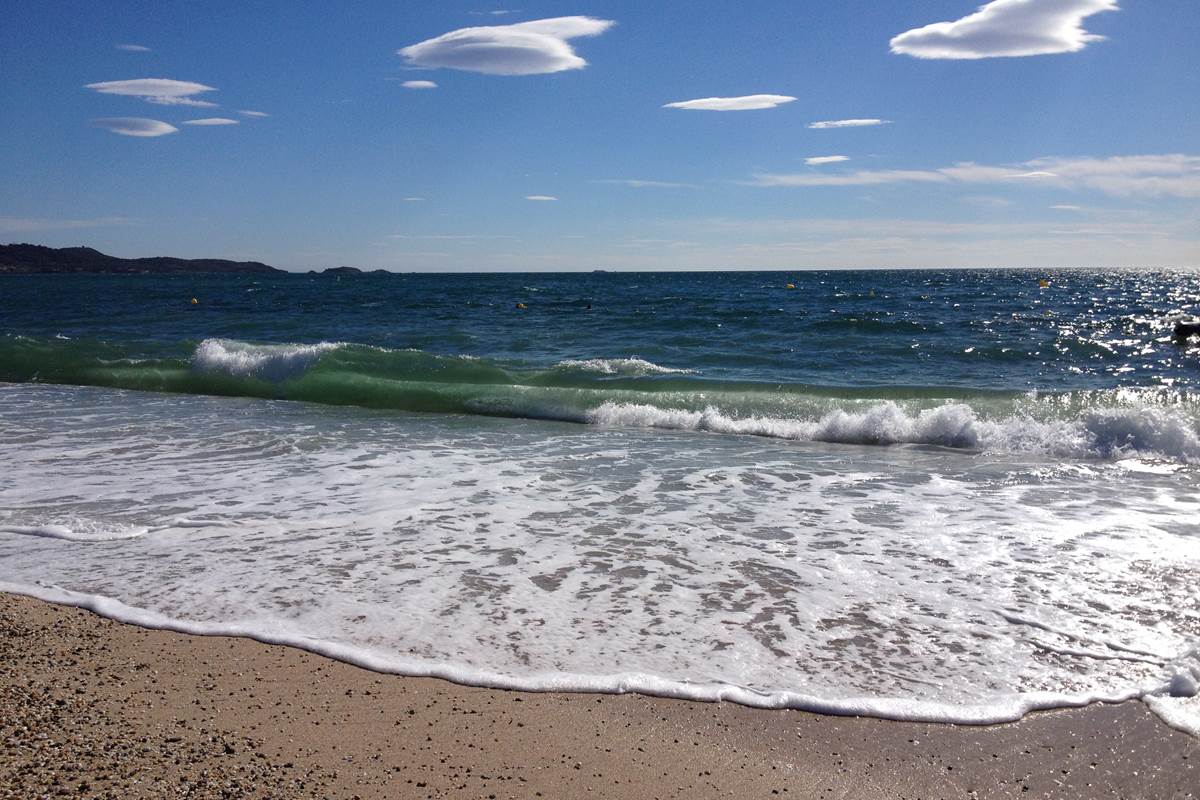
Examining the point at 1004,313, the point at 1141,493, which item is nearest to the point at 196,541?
the point at 1141,493

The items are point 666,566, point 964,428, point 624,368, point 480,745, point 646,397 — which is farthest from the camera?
point 624,368

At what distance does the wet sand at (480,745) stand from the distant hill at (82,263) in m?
132

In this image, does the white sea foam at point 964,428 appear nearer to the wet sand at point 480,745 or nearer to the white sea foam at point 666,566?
the white sea foam at point 666,566

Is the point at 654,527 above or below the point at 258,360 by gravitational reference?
below

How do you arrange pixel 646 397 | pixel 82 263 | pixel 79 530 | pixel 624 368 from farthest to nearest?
pixel 82 263, pixel 624 368, pixel 646 397, pixel 79 530

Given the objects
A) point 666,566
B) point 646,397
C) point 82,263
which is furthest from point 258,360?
point 82,263

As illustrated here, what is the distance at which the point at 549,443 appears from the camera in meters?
10.0

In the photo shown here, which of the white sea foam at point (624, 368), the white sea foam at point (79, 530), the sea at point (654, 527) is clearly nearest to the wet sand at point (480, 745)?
the sea at point (654, 527)

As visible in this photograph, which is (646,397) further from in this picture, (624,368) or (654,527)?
(654,527)

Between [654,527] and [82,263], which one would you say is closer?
[654,527]

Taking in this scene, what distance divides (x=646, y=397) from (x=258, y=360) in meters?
7.70

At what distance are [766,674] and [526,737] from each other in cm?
114

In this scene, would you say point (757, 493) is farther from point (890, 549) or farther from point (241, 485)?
point (241, 485)

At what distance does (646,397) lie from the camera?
1273 cm
